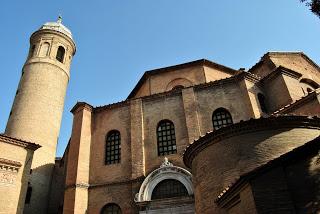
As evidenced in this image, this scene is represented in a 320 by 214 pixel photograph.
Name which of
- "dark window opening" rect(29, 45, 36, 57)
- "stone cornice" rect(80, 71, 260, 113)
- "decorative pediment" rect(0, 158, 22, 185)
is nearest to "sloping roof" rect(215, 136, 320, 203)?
"stone cornice" rect(80, 71, 260, 113)

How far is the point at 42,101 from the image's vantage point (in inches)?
729

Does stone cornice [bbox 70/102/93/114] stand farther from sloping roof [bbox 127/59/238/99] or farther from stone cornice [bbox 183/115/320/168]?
stone cornice [bbox 183/115/320/168]

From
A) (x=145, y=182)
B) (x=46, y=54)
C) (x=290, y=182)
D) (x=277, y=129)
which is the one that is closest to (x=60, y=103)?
(x=46, y=54)

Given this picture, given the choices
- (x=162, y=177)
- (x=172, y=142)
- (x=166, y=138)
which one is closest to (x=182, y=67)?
(x=166, y=138)

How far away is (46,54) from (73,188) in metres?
10.7

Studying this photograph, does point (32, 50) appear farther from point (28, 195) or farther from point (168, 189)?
point (168, 189)

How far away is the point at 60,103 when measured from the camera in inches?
773

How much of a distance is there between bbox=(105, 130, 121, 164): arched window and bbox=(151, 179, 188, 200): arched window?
2639 mm

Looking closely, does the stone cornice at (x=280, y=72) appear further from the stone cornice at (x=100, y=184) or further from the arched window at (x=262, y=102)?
the stone cornice at (x=100, y=184)

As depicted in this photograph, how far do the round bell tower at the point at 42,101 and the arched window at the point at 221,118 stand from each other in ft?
31.4

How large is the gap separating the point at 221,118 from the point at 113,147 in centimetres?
554

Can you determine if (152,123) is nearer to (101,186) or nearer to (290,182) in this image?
(101,186)

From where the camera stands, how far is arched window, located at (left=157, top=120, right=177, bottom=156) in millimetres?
14453

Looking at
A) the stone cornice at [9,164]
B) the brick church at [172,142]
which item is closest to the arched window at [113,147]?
the brick church at [172,142]
